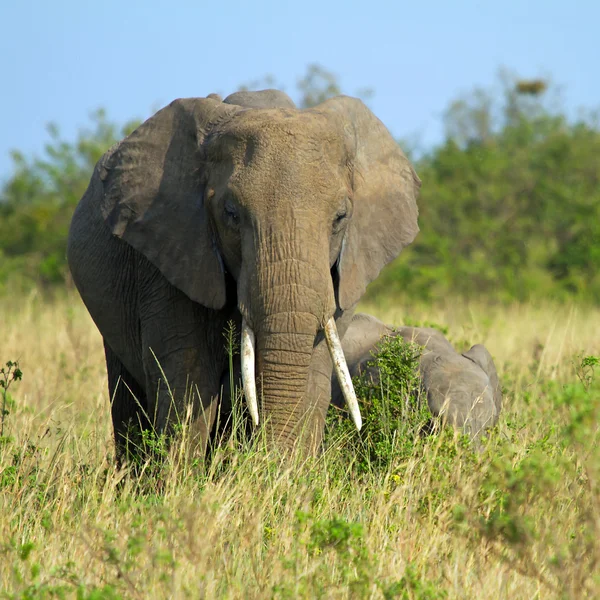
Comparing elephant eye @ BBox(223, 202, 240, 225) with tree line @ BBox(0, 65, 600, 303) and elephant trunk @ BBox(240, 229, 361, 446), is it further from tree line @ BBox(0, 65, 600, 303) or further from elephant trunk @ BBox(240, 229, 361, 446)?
tree line @ BBox(0, 65, 600, 303)

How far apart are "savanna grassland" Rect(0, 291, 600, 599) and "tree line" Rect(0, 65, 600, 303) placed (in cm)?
1198

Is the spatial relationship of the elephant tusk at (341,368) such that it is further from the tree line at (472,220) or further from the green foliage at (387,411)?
the tree line at (472,220)

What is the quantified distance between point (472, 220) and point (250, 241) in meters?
16.7

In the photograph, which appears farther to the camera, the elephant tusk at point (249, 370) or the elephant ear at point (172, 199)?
the elephant ear at point (172, 199)

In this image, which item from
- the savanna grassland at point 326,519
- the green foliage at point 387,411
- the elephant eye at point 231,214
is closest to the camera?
the savanna grassland at point 326,519

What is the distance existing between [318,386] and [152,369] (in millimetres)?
830

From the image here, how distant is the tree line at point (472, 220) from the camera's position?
61.1ft

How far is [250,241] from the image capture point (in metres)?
4.96

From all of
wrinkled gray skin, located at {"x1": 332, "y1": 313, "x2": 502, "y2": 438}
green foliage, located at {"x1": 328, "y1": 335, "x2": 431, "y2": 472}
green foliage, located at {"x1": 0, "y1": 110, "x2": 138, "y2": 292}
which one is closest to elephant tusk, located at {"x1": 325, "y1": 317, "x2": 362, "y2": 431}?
green foliage, located at {"x1": 328, "y1": 335, "x2": 431, "y2": 472}

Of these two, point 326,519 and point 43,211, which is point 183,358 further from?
point 43,211

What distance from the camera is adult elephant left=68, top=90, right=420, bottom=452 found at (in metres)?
4.90

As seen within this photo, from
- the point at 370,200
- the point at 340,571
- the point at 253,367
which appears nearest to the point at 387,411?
the point at 370,200

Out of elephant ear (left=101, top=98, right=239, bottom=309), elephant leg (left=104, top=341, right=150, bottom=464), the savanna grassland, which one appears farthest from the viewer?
elephant leg (left=104, top=341, right=150, bottom=464)

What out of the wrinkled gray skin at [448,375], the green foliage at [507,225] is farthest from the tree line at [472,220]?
the wrinkled gray skin at [448,375]
